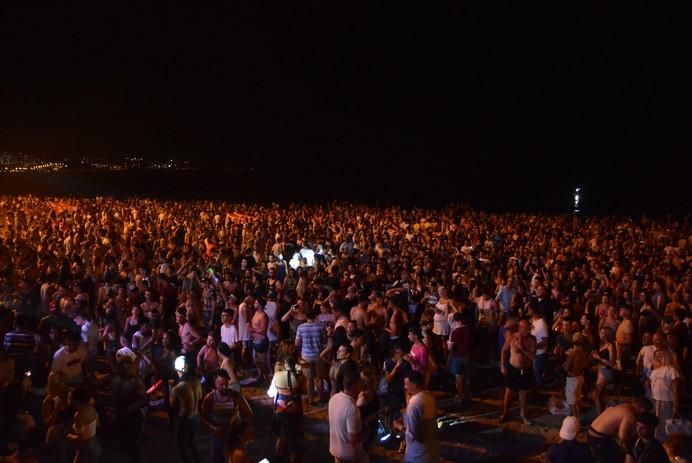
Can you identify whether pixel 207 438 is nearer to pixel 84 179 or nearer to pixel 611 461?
pixel 611 461

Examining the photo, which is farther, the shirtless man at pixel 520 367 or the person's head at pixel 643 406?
the shirtless man at pixel 520 367

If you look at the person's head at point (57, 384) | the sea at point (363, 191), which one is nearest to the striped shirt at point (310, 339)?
the person's head at point (57, 384)

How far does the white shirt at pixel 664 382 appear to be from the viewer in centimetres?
595

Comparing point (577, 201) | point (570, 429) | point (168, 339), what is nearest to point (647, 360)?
point (570, 429)

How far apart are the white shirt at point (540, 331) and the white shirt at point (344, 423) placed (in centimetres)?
324

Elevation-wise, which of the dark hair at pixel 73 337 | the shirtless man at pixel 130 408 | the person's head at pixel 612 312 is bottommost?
the shirtless man at pixel 130 408

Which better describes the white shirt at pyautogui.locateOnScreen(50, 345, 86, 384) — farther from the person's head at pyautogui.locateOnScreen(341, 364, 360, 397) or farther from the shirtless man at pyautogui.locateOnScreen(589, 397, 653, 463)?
the shirtless man at pyautogui.locateOnScreen(589, 397, 653, 463)

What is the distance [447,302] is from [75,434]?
4.93 metres

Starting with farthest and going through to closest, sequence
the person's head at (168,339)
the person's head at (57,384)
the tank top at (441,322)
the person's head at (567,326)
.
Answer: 1. the tank top at (441,322)
2. the person's head at (567,326)
3. the person's head at (168,339)
4. the person's head at (57,384)

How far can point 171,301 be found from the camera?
9.45 meters

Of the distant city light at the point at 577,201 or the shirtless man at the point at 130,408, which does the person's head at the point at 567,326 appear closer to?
the shirtless man at the point at 130,408

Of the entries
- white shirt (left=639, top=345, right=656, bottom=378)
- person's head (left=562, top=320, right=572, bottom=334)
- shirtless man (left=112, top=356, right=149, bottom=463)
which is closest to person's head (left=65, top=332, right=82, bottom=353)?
shirtless man (left=112, top=356, right=149, bottom=463)

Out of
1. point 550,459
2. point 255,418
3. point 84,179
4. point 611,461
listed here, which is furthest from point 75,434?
point 84,179

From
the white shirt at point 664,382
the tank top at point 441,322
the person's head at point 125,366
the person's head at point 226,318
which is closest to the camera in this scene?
the person's head at point 125,366
